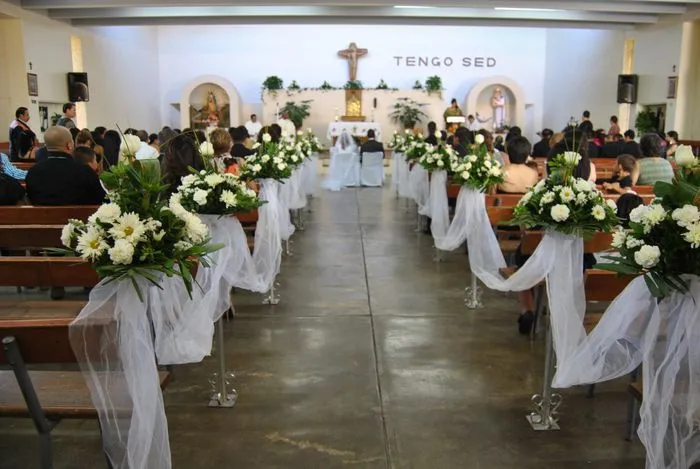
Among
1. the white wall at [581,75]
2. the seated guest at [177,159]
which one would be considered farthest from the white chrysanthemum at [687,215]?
the white wall at [581,75]

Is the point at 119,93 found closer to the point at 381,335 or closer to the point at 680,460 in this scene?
the point at 381,335

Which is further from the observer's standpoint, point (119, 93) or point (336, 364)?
point (119, 93)

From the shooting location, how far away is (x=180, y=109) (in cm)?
2198

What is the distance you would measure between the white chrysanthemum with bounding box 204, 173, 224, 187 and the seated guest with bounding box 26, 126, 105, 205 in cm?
204

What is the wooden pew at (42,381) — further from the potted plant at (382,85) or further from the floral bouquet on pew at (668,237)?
the potted plant at (382,85)

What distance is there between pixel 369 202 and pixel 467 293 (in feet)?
21.4

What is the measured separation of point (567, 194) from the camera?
11.7 feet

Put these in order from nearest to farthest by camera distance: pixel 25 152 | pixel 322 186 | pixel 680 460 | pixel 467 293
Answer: pixel 680 460, pixel 467 293, pixel 25 152, pixel 322 186

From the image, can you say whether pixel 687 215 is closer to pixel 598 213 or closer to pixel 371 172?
pixel 598 213

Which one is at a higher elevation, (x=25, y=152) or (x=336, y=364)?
(x=25, y=152)

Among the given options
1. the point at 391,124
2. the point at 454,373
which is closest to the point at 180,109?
the point at 391,124

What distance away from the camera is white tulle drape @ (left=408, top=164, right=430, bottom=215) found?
873cm

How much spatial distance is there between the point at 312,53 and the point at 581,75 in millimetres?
8825

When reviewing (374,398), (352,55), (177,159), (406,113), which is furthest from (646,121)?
(374,398)
